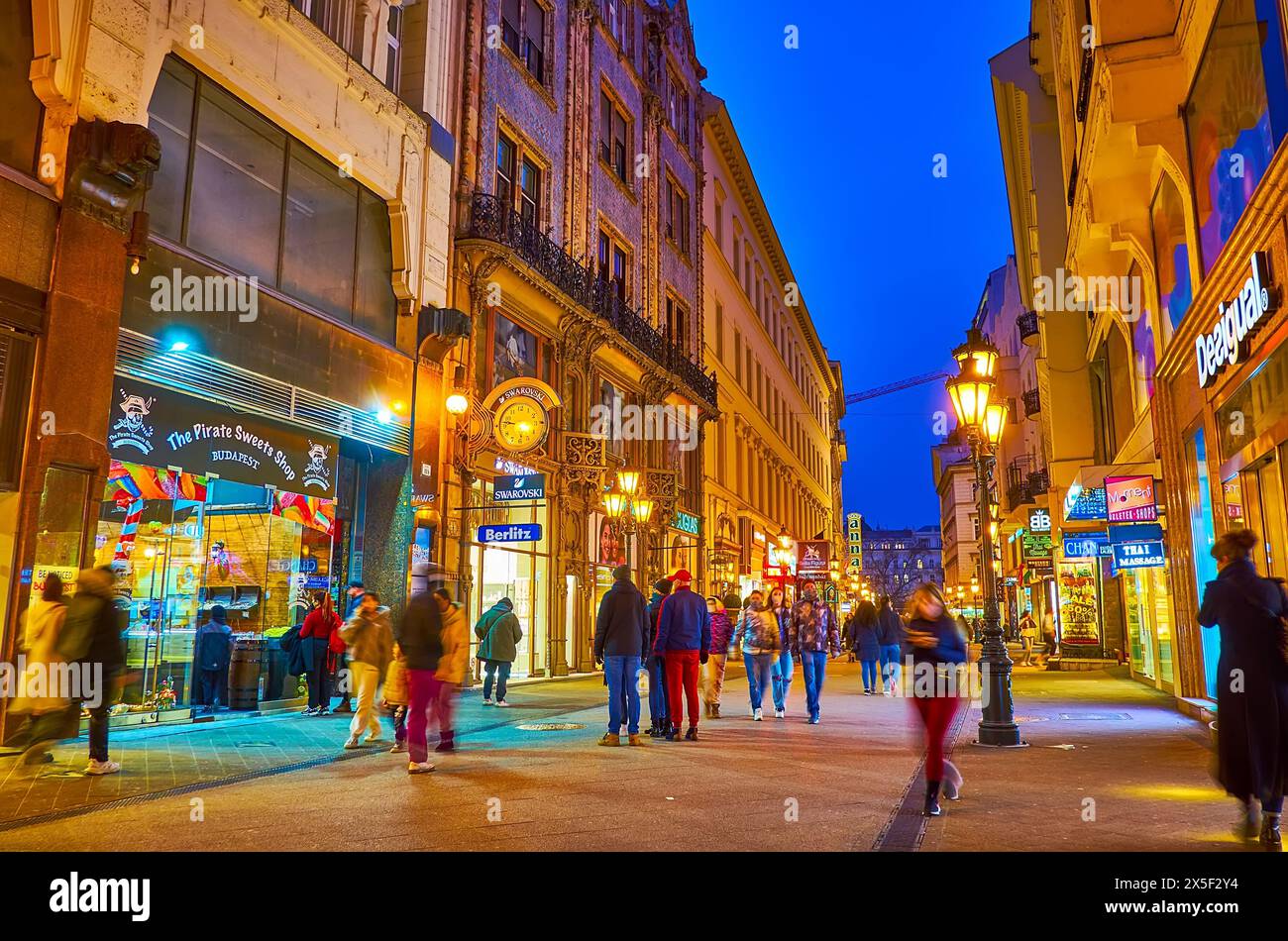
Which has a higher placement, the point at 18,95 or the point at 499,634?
the point at 18,95

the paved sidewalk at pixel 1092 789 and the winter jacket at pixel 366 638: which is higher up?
the winter jacket at pixel 366 638

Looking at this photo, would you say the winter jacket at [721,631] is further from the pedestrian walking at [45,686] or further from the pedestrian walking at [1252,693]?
the pedestrian walking at [45,686]

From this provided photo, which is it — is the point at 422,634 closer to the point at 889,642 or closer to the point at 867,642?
the point at 867,642

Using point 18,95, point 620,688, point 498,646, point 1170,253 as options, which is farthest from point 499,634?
point 1170,253

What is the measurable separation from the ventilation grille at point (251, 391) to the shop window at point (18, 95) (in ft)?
7.02

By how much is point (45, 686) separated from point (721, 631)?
828 centimetres

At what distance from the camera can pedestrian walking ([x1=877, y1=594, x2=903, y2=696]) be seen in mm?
19125

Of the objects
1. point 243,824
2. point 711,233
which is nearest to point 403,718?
point 243,824

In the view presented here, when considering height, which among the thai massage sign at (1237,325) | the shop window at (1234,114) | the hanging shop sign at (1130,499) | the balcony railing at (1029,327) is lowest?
the hanging shop sign at (1130,499)

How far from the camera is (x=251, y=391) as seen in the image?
13.2m

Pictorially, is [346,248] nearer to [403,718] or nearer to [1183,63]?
[403,718]

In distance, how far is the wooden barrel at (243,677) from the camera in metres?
13.7

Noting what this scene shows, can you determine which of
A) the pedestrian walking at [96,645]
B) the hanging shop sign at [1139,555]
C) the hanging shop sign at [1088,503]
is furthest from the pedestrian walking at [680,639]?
the hanging shop sign at [1088,503]

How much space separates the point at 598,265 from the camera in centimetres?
2595
